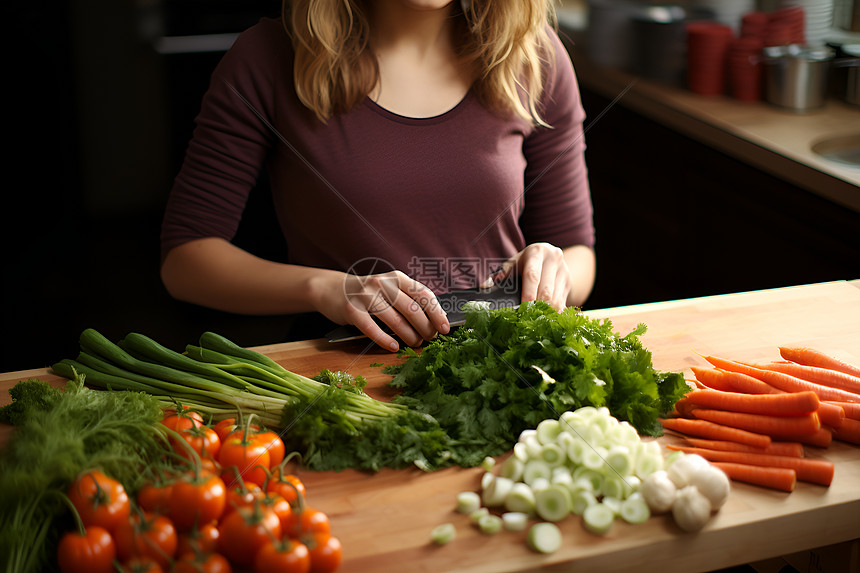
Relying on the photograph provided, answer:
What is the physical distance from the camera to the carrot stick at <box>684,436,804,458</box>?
0.99 meters

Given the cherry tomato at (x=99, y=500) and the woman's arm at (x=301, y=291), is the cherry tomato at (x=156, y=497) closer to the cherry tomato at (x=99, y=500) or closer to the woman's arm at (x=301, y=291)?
the cherry tomato at (x=99, y=500)

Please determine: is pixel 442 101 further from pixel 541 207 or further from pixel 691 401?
pixel 691 401

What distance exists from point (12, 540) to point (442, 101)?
1.02 metres

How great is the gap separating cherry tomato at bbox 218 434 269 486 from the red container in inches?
81.2

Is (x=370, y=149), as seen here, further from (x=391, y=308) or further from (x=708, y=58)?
(x=708, y=58)

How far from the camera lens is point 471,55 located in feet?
4.90

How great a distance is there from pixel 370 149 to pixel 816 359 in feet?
2.61

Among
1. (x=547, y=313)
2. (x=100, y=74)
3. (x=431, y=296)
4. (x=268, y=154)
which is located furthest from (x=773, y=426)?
(x=100, y=74)

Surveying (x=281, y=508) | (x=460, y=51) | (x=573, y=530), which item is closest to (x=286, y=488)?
(x=281, y=508)

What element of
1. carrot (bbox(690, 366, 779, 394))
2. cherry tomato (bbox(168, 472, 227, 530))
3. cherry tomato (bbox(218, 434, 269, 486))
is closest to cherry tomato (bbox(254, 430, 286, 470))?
cherry tomato (bbox(218, 434, 269, 486))

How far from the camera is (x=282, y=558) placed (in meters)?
0.78

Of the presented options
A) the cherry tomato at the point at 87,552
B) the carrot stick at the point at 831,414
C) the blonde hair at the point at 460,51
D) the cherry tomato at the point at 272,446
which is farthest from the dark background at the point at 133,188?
the cherry tomato at the point at 87,552

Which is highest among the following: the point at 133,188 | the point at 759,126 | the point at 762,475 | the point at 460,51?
the point at 460,51

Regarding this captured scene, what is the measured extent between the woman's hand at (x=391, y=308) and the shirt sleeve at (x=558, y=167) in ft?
1.59
